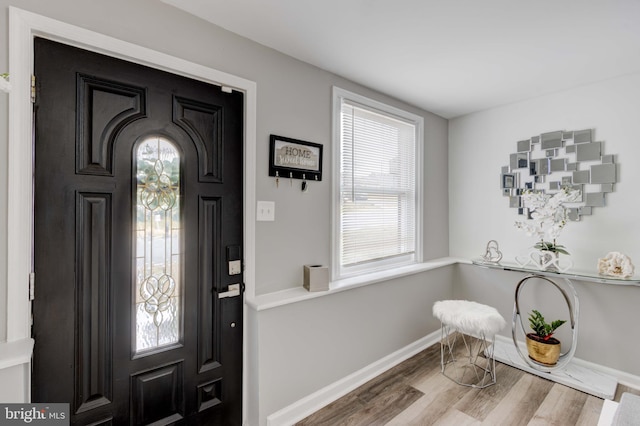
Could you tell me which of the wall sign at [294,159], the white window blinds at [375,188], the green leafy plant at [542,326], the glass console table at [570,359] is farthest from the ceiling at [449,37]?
the green leafy plant at [542,326]

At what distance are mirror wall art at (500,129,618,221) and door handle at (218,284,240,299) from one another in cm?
283

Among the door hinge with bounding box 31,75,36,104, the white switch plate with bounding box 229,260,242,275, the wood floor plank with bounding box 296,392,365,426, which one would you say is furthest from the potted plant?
the door hinge with bounding box 31,75,36,104

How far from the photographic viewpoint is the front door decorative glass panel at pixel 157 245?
1.54 m

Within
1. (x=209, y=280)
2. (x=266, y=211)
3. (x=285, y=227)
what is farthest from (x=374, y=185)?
(x=209, y=280)

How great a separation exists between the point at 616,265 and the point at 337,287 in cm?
215

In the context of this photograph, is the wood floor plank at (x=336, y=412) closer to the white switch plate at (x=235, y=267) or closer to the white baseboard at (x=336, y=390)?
the white baseboard at (x=336, y=390)

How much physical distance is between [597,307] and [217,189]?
3177 millimetres

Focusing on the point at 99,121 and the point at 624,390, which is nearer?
the point at 99,121

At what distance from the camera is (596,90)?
2.54 metres

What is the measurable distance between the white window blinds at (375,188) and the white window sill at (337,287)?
0.48 ft

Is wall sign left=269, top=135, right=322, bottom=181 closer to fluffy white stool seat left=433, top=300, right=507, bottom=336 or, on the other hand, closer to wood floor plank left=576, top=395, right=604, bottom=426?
fluffy white stool seat left=433, top=300, right=507, bottom=336

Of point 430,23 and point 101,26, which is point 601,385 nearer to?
point 430,23

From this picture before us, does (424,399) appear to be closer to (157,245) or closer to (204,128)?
(157,245)

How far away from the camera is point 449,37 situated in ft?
6.15
